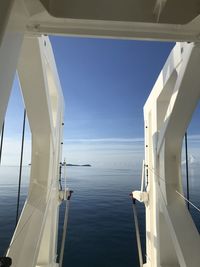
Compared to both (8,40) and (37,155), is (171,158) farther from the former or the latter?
(8,40)

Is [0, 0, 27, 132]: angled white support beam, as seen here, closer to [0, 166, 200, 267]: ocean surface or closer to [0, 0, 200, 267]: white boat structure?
[0, 0, 200, 267]: white boat structure

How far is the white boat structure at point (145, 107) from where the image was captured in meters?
1.47

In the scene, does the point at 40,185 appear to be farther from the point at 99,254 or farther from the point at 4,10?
the point at 99,254

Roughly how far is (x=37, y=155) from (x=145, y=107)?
205 cm

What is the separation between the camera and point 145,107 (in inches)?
163

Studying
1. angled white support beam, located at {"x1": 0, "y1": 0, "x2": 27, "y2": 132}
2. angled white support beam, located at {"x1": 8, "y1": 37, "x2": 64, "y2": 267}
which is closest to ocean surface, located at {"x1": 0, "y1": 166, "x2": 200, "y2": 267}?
angled white support beam, located at {"x1": 8, "y1": 37, "x2": 64, "y2": 267}

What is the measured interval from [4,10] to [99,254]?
4.68 m

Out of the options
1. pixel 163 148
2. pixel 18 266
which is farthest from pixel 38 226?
pixel 163 148

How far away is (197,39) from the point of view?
1688 mm

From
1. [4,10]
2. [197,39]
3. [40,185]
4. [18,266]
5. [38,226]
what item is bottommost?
[18,266]

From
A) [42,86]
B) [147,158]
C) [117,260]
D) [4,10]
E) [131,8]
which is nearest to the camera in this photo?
[4,10]

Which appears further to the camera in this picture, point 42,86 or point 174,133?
point 174,133

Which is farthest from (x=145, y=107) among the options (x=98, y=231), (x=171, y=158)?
(x=98, y=231)

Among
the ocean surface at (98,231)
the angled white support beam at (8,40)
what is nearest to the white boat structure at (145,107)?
the angled white support beam at (8,40)
